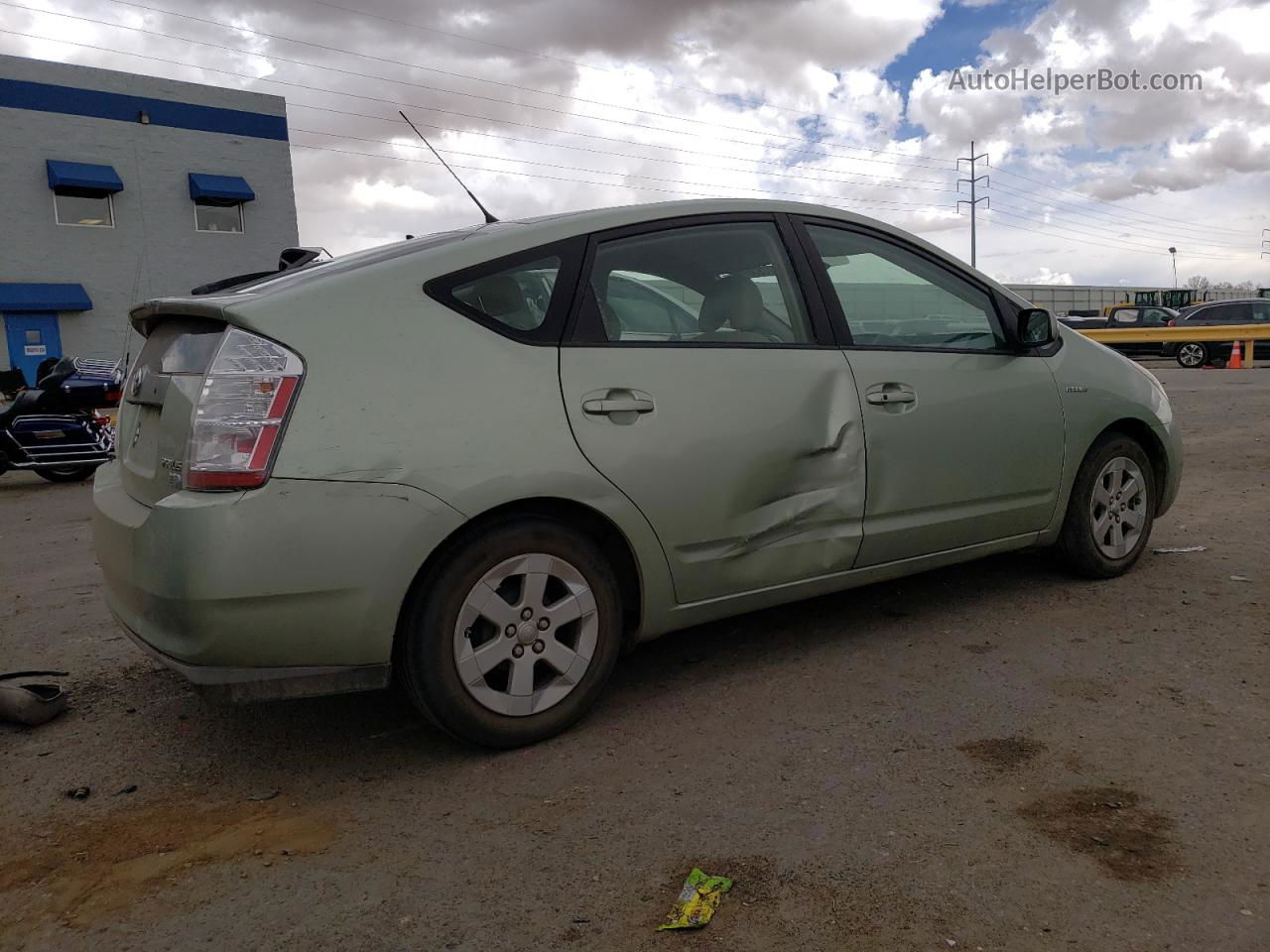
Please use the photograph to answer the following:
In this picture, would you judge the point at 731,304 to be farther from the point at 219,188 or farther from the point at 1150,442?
the point at 219,188

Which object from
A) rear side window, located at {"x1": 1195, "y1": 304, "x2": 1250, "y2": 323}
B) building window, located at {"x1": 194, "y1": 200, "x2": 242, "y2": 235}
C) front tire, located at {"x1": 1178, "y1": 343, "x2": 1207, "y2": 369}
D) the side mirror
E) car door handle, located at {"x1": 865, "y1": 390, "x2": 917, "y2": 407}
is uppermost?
building window, located at {"x1": 194, "y1": 200, "x2": 242, "y2": 235}

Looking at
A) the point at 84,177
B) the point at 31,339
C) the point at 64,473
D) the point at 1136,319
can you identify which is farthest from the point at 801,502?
the point at 84,177

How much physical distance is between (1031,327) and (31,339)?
26668mm

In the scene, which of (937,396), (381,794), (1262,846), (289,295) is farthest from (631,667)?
(1262,846)

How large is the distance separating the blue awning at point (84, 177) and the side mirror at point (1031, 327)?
87.4 feet

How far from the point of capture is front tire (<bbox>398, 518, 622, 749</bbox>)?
289 cm

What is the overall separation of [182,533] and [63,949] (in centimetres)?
100

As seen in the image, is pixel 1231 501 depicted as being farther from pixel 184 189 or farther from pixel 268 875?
pixel 184 189

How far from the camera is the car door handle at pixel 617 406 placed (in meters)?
Answer: 3.13

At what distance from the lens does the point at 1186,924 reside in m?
2.12

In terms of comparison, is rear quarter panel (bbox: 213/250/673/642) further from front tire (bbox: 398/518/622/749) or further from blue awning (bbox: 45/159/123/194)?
blue awning (bbox: 45/159/123/194)

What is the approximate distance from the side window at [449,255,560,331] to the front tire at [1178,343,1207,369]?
24.6m

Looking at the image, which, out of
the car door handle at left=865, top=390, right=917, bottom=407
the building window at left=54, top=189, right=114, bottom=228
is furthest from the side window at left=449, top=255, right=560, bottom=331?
the building window at left=54, top=189, right=114, bottom=228

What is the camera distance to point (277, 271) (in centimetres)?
378
